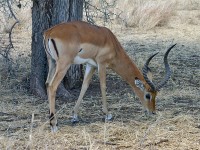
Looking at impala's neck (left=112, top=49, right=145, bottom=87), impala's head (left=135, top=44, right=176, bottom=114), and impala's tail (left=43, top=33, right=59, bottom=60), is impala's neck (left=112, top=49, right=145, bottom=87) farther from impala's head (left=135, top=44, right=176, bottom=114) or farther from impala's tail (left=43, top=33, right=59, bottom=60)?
impala's tail (left=43, top=33, right=59, bottom=60)

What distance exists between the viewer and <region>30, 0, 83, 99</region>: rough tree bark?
7719 mm

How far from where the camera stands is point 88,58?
21.6ft

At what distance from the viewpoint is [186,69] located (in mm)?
9531

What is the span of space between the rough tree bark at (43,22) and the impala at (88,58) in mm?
1152

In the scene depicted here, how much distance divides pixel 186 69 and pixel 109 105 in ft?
8.94

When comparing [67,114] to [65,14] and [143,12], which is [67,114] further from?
[143,12]

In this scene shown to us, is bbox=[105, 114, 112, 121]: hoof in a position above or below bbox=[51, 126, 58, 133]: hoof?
above

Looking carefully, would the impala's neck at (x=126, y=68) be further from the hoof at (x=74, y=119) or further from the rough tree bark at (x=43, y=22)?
the rough tree bark at (x=43, y=22)

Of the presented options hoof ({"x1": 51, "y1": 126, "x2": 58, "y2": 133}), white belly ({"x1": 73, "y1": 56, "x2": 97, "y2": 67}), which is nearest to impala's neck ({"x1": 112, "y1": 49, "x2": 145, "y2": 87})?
white belly ({"x1": 73, "y1": 56, "x2": 97, "y2": 67})

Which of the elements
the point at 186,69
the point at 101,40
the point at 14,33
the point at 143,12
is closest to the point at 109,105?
the point at 101,40

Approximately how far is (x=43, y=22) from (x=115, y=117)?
2028 millimetres

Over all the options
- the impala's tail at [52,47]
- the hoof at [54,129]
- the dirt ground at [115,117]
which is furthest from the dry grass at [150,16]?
the hoof at [54,129]

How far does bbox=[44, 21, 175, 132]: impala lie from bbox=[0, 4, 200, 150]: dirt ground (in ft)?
0.88

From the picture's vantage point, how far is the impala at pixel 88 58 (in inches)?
239
